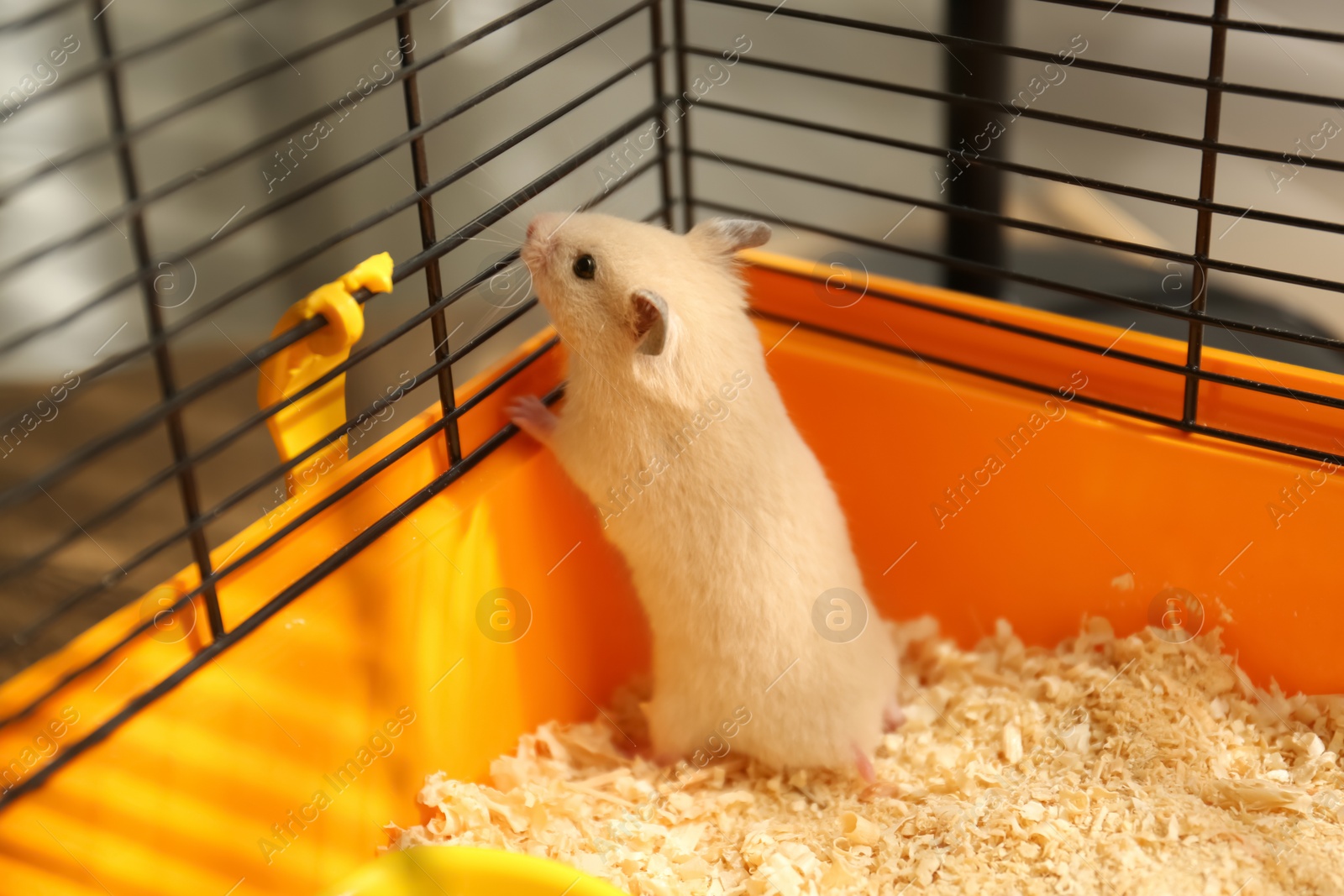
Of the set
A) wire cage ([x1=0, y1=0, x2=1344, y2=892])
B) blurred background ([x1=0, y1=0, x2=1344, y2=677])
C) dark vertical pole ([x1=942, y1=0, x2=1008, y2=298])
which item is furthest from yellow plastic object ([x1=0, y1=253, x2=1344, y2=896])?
dark vertical pole ([x1=942, y1=0, x2=1008, y2=298])

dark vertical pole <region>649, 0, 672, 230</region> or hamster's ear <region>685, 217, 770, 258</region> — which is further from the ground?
dark vertical pole <region>649, 0, 672, 230</region>

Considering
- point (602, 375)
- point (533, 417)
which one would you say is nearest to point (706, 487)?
point (602, 375)

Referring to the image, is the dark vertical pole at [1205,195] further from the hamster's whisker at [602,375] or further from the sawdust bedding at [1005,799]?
the hamster's whisker at [602,375]

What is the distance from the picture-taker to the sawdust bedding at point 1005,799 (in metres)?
1.73

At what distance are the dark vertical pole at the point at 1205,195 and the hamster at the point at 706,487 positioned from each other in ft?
2.10

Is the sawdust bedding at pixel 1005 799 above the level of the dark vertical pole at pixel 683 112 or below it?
below

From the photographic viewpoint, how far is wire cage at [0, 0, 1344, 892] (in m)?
1.54

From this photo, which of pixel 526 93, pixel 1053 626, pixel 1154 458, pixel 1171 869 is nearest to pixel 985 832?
pixel 1171 869

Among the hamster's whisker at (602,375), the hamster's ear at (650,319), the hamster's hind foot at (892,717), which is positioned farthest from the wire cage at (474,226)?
the hamster's hind foot at (892,717)

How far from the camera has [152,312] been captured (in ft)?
4.48

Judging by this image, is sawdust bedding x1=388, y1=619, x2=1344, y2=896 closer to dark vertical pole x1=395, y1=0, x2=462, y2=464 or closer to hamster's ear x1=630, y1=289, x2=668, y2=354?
dark vertical pole x1=395, y1=0, x2=462, y2=464

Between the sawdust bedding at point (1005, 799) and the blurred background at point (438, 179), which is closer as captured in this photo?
the sawdust bedding at point (1005, 799)

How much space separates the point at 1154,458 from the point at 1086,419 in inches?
5.1

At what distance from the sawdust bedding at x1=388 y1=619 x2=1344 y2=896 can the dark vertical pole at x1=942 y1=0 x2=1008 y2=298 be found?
3.37 ft
